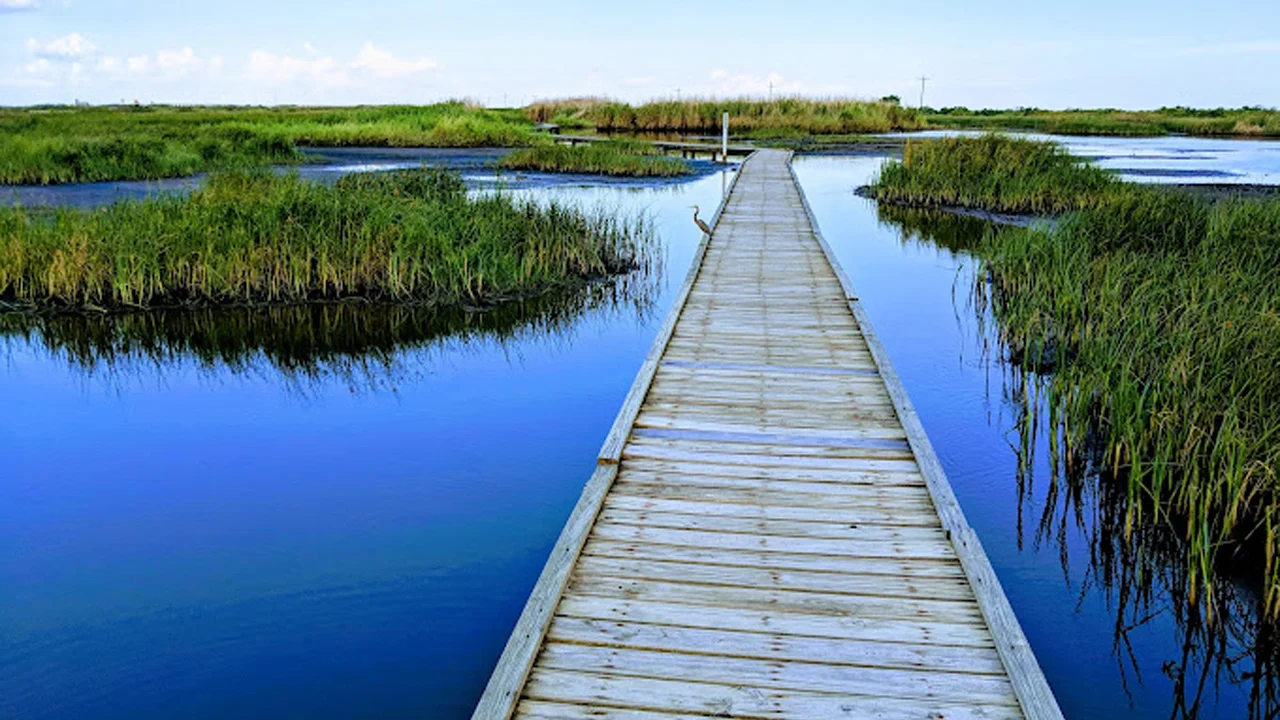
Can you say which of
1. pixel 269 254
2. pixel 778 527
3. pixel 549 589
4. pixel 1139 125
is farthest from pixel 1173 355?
pixel 1139 125

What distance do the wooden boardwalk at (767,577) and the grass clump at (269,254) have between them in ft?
13.4

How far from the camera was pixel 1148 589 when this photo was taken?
4156mm

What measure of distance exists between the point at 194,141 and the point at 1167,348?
21.4m

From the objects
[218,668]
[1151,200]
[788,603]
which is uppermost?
[1151,200]

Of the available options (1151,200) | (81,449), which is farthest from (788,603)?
(1151,200)

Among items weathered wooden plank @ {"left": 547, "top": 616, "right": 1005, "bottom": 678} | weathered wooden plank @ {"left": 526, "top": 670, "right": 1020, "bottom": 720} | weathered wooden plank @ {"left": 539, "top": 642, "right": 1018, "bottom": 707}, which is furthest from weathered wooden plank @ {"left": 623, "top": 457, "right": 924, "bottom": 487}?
weathered wooden plank @ {"left": 526, "top": 670, "right": 1020, "bottom": 720}

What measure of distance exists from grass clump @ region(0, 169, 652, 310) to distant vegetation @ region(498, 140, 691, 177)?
34.8 feet

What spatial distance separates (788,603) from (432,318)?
642 cm

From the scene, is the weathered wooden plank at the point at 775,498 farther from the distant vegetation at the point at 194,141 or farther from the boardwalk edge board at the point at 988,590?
the distant vegetation at the point at 194,141

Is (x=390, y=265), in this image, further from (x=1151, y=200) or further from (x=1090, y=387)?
(x=1151, y=200)

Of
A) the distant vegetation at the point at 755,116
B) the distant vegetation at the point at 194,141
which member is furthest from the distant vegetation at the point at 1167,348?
the distant vegetation at the point at 755,116

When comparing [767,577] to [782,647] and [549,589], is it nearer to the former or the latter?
[782,647]

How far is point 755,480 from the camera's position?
4207mm

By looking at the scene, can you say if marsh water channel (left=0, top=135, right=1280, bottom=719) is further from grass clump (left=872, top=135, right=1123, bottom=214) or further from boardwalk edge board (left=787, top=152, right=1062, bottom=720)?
grass clump (left=872, top=135, right=1123, bottom=214)
